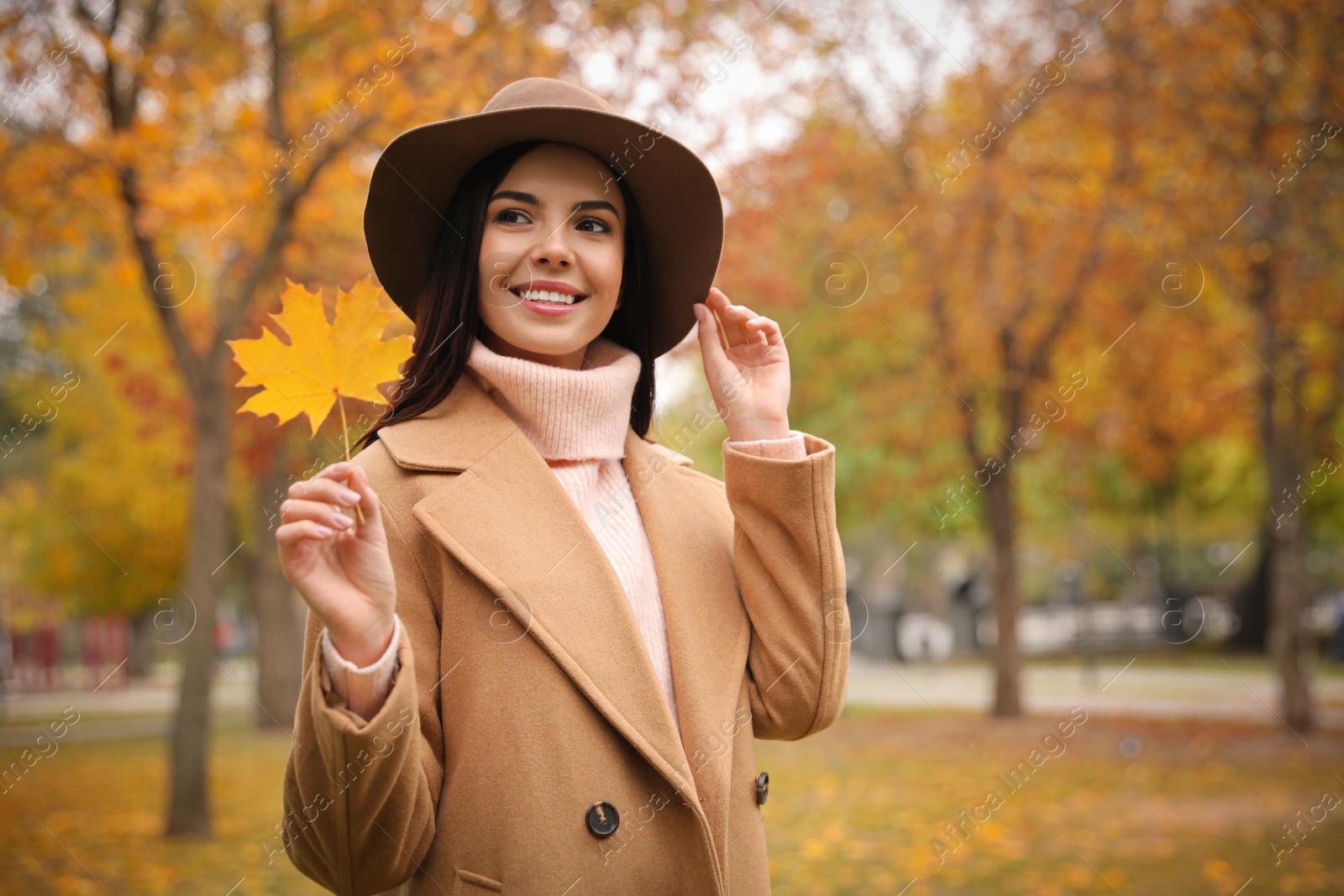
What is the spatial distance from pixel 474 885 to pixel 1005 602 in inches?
460

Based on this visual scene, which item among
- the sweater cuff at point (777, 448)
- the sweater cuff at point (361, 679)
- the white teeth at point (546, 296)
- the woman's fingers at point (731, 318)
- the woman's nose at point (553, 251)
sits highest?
the woman's nose at point (553, 251)

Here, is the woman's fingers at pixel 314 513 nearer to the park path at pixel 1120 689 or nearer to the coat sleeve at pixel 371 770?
the coat sleeve at pixel 371 770

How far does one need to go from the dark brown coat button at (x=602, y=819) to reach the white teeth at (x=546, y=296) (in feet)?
3.01

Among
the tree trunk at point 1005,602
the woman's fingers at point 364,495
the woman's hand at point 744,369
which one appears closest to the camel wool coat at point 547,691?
the woman's hand at point 744,369

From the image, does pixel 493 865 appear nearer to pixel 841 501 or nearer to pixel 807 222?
A: pixel 807 222

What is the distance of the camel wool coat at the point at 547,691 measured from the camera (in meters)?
1.73

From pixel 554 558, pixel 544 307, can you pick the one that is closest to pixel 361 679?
pixel 554 558

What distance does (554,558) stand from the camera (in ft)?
6.49

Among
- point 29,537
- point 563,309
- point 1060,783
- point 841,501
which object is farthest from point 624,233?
point 29,537

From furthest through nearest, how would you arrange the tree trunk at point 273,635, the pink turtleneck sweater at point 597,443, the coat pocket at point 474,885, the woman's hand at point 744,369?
1. the tree trunk at point 273,635
2. the woman's hand at point 744,369
3. the pink turtleneck sweater at point 597,443
4. the coat pocket at point 474,885

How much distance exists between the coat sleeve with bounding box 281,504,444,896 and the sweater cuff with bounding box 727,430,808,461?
678 mm

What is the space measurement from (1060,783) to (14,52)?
9271 mm

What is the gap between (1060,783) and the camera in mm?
9297

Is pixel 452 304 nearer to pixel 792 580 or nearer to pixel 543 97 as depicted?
pixel 543 97
